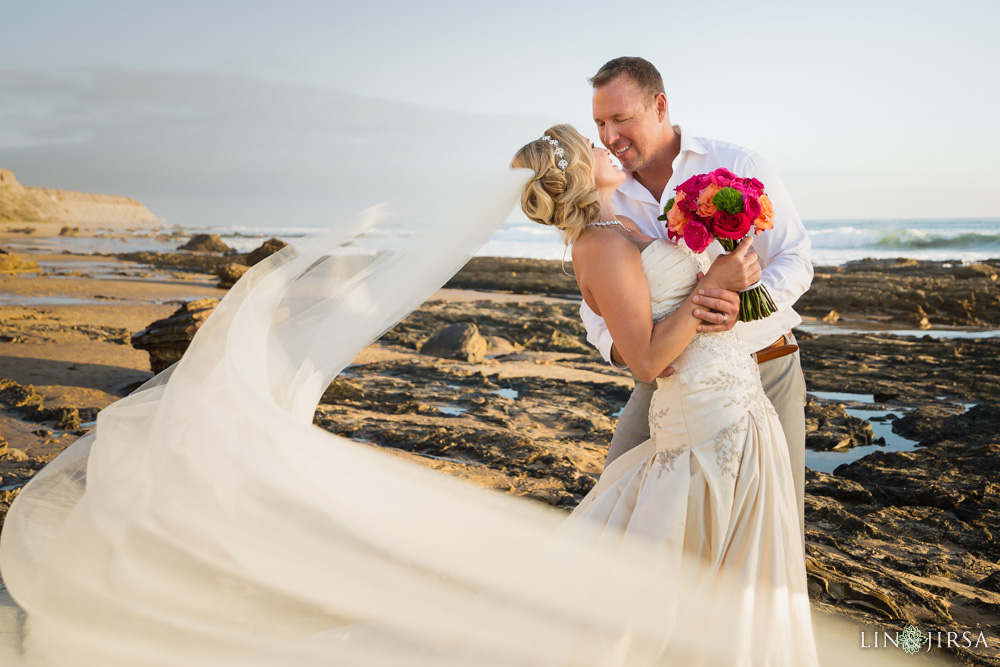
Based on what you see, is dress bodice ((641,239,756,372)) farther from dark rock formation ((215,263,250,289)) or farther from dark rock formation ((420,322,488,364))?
dark rock formation ((215,263,250,289))

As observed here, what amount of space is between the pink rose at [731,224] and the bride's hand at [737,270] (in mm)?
86

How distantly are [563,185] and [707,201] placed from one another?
58cm

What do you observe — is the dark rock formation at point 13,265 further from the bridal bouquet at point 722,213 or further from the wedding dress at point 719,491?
the bridal bouquet at point 722,213

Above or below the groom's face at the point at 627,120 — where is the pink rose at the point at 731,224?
below

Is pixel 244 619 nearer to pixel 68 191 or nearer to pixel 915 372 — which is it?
pixel 915 372

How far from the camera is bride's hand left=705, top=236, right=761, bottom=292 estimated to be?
2.66 metres

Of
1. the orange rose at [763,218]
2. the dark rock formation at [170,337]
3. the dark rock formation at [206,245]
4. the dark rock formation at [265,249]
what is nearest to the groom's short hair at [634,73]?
the orange rose at [763,218]

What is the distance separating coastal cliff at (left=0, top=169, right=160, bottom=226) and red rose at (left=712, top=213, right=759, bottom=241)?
82718mm

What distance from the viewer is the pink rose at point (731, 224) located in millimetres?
2580

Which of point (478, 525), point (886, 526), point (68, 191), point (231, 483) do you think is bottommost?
point (886, 526)

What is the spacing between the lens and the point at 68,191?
388ft

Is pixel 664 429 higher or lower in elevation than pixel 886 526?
higher

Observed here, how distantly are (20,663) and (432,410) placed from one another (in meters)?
4.74

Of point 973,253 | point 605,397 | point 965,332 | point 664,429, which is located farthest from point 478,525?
point 973,253
